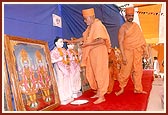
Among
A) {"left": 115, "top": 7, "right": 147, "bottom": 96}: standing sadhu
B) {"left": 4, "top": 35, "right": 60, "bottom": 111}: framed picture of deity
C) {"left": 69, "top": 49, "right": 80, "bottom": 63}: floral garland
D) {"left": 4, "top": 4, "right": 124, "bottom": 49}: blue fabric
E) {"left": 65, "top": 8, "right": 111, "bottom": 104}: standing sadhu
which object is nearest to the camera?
{"left": 4, "top": 35, "right": 60, "bottom": 111}: framed picture of deity

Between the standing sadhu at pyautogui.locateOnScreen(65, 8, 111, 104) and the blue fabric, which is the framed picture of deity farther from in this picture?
the standing sadhu at pyautogui.locateOnScreen(65, 8, 111, 104)

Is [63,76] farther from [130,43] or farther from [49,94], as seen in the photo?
[130,43]

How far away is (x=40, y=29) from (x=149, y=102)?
6.30 feet

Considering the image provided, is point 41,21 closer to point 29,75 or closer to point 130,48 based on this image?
point 29,75

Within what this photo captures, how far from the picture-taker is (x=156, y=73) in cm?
883

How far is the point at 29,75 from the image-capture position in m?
2.82

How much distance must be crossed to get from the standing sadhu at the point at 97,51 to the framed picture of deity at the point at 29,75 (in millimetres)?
616

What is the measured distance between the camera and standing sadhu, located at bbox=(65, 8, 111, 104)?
3539 mm

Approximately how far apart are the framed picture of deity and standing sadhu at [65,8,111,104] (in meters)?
0.62

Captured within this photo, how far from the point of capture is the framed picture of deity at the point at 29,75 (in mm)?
2570

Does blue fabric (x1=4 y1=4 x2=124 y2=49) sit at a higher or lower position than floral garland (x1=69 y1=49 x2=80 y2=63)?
higher

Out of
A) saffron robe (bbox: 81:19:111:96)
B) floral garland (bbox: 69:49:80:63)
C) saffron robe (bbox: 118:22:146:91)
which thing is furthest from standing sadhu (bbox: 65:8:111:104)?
saffron robe (bbox: 118:22:146:91)

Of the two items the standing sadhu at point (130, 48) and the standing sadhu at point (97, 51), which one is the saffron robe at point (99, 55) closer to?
the standing sadhu at point (97, 51)

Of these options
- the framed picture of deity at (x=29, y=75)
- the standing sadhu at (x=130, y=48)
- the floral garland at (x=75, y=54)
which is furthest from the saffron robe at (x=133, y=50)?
the framed picture of deity at (x=29, y=75)
